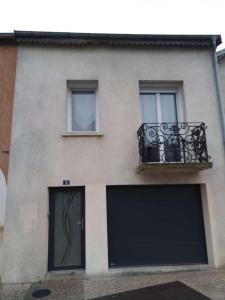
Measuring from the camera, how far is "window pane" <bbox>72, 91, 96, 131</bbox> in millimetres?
6871

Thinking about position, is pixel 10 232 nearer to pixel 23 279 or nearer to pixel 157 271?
pixel 23 279

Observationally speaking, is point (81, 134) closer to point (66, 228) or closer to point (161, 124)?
point (161, 124)

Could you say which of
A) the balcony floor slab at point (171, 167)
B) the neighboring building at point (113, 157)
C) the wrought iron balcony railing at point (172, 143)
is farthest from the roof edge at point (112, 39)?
the balcony floor slab at point (171, 167)

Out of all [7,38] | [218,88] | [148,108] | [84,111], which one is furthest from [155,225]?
[7,38]

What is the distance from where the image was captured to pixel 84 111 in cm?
698

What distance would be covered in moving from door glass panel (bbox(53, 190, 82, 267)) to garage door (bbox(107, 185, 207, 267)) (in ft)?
2.64

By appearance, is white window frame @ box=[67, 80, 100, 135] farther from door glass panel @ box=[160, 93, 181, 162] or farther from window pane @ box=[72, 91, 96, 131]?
door glass panel @ box=[160, 93, 181, 162]

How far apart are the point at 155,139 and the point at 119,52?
107 inches

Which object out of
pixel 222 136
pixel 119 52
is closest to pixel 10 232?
pixel 119 52

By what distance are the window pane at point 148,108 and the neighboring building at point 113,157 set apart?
30mm

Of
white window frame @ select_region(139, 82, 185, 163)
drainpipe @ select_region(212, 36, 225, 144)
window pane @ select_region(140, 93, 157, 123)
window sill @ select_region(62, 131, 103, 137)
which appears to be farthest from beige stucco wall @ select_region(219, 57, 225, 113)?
window sill @ select_region(62, 131, 103, 137)

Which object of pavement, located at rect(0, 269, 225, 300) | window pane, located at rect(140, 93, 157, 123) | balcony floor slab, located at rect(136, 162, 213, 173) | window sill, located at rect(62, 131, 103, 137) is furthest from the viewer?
window pane, located at rect(140, 93, 157, 123)

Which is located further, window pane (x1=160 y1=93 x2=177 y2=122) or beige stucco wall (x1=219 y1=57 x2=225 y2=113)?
beige stucco wall (x1=219 y1=57 x2=225 y2=113)

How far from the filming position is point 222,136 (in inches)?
269
